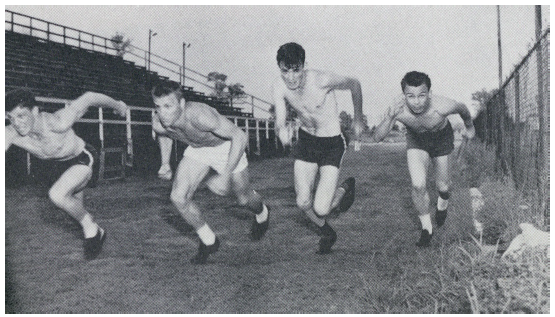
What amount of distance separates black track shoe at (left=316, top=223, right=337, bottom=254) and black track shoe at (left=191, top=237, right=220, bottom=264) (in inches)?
31.5

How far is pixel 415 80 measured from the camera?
3.45 meters

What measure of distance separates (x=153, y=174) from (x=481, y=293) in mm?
6438

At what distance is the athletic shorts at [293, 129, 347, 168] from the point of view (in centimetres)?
402

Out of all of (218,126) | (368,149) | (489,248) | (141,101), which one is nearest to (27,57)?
(141,101)

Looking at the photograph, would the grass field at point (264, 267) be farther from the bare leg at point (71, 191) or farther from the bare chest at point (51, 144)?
the bare chest at point (51, 144)

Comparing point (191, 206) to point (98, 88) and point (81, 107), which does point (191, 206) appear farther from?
point (98, 88)

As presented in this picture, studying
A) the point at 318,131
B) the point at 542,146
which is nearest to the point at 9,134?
the point at 318,131

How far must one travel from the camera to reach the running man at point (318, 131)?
3665 mm

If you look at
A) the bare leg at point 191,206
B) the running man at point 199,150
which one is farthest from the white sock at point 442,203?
the bare leg at point 191,206

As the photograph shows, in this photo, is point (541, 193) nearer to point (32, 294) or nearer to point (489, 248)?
point (489, 248)

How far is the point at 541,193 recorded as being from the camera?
3.71 m

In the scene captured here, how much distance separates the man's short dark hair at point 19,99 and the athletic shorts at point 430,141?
2.88m

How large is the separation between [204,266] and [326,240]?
0.98 meters

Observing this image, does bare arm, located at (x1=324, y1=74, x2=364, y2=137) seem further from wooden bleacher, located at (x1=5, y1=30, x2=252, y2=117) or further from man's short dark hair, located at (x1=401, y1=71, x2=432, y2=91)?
wooden bleacher, located at (x1=5, y1=30, x2=252, y2=117)
